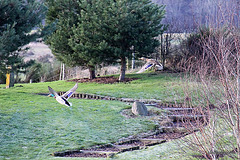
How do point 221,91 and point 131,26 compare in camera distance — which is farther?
point 131,26

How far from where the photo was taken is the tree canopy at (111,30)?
14.8 m

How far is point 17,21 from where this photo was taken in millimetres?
11070

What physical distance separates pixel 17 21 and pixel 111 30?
5678 mm

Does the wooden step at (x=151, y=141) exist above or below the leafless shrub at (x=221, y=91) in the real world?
below

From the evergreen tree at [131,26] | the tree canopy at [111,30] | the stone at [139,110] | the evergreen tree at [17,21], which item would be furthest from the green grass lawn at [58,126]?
the tree canopy at [111,30]

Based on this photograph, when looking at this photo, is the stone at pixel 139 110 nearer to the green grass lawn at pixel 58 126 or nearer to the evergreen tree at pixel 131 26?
the green grass lawn at pixel 58 126

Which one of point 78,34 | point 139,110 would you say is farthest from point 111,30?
point 139,110

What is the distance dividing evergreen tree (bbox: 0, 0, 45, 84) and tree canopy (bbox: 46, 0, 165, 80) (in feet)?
11.4

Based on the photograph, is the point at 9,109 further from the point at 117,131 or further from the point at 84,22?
the point at 84,22

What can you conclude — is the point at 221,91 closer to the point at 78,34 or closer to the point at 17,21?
the point at 17,21

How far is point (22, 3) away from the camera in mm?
11656

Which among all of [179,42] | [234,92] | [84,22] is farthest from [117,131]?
[179,42]

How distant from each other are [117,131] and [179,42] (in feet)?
45.7

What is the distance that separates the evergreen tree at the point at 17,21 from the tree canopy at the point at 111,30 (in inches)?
137
